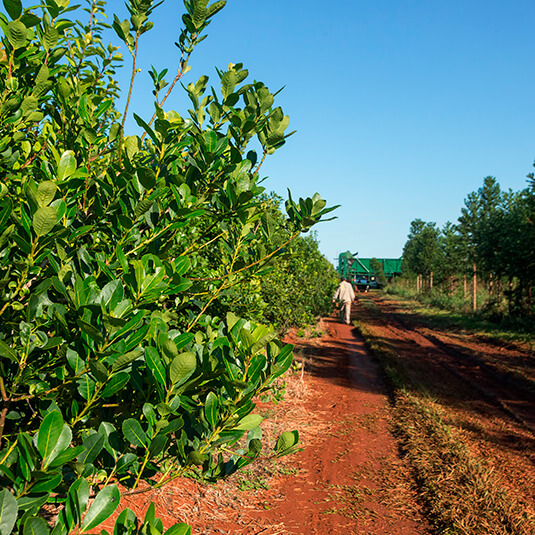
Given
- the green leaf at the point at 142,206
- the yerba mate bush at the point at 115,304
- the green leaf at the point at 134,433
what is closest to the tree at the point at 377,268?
the yerba mate bush at the point at 115,304

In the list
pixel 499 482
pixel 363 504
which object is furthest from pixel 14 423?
pixel 499 482

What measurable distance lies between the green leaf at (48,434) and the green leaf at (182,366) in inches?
10.3

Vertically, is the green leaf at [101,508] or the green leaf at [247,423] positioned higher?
the green leaf at [247,423]

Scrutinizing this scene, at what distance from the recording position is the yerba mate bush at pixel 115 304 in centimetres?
107

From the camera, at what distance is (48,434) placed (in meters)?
0.96

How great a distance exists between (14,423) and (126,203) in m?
0.86

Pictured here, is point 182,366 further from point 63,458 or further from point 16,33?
point 16,33

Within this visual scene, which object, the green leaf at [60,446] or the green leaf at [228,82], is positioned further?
the green leaf at [228,82]

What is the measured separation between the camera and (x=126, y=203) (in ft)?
4.65

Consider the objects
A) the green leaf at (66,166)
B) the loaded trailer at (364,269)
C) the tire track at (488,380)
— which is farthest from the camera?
the loaded trailer at (364,269)

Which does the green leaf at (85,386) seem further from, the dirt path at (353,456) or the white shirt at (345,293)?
the white shirt at (345,293)

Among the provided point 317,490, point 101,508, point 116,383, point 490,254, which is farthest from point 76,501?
point 490,254

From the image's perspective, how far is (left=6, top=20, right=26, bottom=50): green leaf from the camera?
1.40 m

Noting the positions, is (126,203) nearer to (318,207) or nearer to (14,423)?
(318,207)
